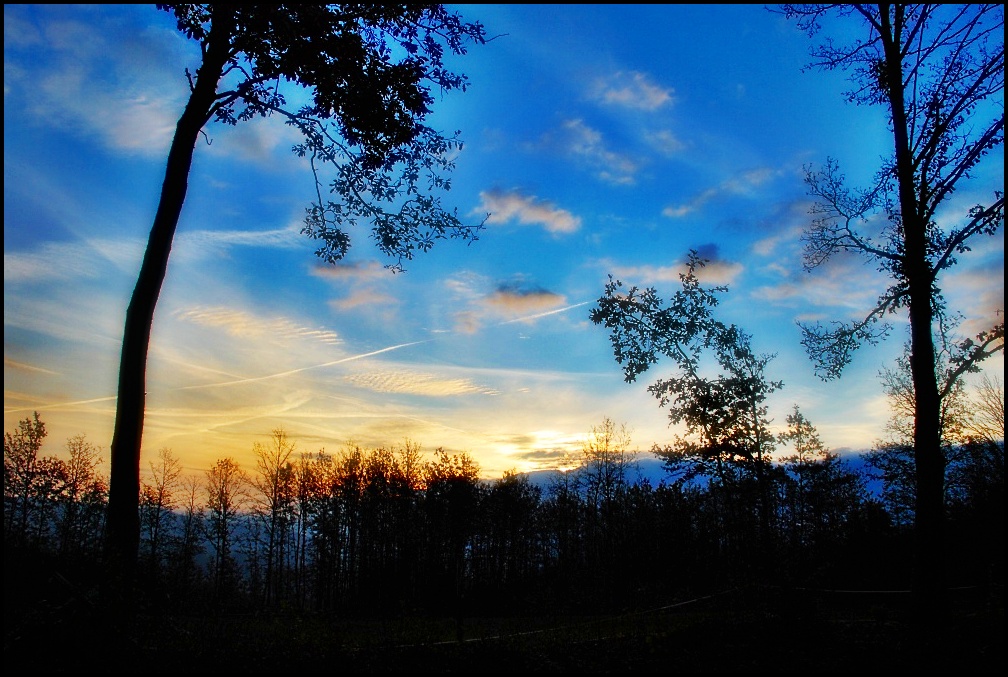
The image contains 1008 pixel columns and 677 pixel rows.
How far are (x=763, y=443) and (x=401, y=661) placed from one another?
670 cm

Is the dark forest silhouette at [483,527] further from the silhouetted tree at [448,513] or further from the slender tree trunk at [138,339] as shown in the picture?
the slender tree trunk at [138,339]

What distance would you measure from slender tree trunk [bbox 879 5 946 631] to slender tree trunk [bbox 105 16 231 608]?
10.9 m

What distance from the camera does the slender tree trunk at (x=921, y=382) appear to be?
8.70 meters

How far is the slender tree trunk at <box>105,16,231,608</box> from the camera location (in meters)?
6.31

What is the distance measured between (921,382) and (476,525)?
138 ft

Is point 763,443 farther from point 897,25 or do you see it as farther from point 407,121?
point 897,25

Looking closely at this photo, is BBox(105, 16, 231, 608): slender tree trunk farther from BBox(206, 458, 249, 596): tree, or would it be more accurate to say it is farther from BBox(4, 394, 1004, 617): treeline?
BBox(206, 458, 249, 596): tree

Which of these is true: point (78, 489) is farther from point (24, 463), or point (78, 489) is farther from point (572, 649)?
point (572, 649)

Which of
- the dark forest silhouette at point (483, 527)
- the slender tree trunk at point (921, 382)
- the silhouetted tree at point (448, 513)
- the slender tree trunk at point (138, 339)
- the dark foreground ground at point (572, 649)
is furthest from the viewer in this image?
the silhouetted tree at point (448, 513)

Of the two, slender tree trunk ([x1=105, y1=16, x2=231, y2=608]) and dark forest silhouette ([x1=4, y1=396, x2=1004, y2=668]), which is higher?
slender tree trunk ([x1=105, y1=16, x2=231, y2=608])

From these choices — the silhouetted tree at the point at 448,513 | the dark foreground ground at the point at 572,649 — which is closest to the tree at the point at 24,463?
the silhouetted tree at the point at 448,513

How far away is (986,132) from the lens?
10.6m

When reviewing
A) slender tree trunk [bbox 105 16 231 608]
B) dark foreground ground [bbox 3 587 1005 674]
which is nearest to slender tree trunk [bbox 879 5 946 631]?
dark foreground ground [bbox 3 587 1005 674]

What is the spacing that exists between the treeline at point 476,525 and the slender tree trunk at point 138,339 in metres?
16.3
